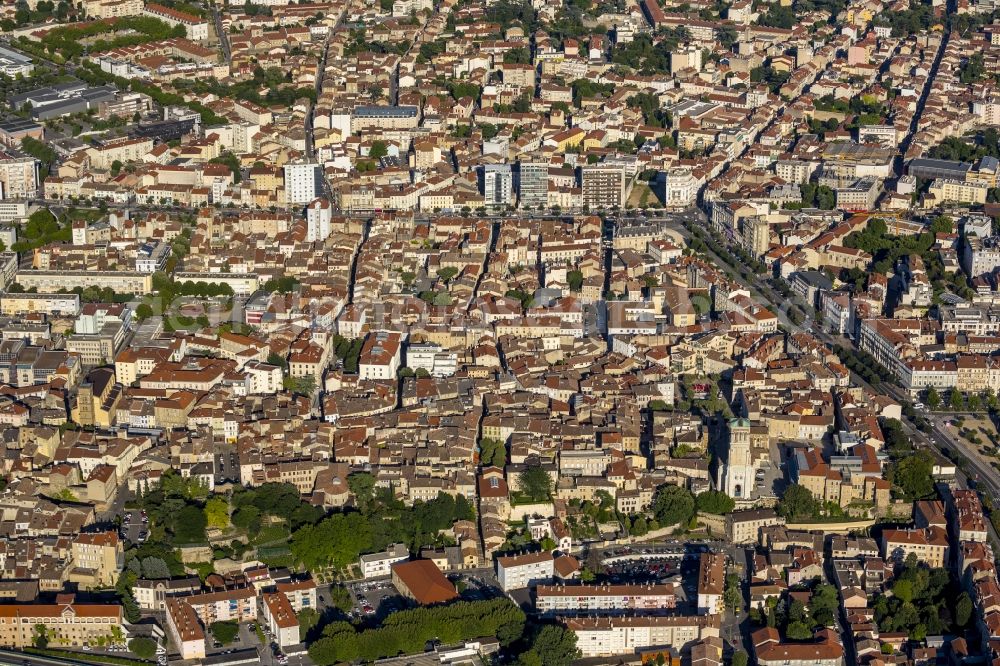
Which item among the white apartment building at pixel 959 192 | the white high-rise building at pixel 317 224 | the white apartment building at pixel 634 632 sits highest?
the white apartment building at pixel 959 192

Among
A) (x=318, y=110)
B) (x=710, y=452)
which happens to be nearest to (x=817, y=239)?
(x=710, y=452)

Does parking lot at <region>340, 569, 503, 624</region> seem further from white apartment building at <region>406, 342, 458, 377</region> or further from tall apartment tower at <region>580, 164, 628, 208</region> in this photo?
tall apartment tower at <region>580, 164, 628, 208</region>

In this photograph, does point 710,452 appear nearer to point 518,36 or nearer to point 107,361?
point 107,361

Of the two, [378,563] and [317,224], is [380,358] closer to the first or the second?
[378,563]

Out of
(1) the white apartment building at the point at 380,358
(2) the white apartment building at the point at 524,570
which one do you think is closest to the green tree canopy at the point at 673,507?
(2) the white apartment building at the point at 524,570

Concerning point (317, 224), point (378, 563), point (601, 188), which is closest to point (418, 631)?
point (378, 563)

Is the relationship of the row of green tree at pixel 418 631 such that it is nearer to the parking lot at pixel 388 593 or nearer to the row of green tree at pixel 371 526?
the parking lot at pixel 388 593
